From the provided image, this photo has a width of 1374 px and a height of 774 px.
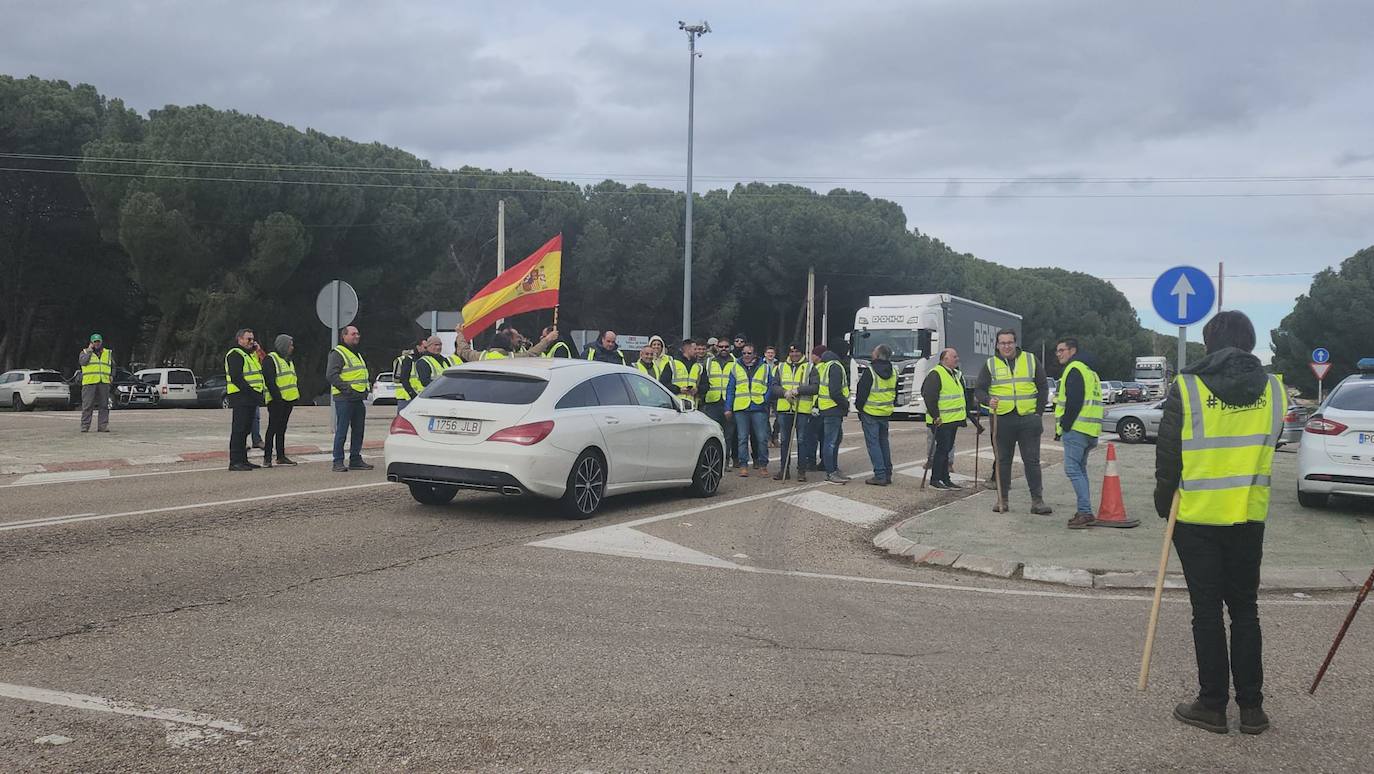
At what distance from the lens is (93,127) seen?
42.8 meters

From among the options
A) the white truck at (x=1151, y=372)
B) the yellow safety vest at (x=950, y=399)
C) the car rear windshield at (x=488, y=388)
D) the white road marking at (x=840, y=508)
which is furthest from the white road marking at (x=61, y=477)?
the white truck at (x=1151, y=372)

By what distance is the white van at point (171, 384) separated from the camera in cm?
3953

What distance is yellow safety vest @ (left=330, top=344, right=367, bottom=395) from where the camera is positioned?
14219 millimetres

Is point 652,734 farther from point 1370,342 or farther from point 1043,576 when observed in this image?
point 1370,342

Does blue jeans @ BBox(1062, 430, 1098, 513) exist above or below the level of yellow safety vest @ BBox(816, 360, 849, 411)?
below

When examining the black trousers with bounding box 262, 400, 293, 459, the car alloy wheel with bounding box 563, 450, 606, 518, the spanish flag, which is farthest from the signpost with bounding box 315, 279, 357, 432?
the car alloy wheel with bounding box 563, 450, 606, 518

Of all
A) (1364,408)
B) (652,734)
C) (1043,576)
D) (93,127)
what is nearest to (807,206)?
(93,127)

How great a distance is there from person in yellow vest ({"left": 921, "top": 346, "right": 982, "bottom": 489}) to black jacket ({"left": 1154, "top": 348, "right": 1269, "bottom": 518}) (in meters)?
8.14

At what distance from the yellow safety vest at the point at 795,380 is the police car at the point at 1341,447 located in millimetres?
5467

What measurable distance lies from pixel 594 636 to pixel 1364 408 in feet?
30.1

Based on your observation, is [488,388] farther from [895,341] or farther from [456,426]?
[895,341]

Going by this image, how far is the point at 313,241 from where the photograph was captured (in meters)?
41.9

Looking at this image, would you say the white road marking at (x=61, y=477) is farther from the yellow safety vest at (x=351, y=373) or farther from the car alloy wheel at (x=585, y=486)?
the car alloy wheel at (x=585, y=486)

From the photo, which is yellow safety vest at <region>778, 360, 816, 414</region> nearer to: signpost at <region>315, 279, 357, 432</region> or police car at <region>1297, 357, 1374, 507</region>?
police car at <region>1297, 357, 1374, 507</region>
